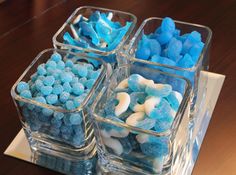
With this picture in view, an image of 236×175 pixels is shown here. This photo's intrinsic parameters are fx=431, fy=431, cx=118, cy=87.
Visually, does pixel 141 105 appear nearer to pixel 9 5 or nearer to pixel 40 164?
pixel 40 164

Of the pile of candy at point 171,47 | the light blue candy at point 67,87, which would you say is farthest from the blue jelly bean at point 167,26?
the light blue candy at point 67,87

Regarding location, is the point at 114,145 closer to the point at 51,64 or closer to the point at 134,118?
the point at 134,118

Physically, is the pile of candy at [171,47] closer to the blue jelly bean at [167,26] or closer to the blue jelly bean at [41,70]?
the blue jelly bean at [167,26]

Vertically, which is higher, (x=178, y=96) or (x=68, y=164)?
(x=178, y=96)

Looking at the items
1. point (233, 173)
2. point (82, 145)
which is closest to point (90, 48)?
point (82, 145)

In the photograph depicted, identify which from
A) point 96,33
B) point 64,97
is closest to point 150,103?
point 64,97
